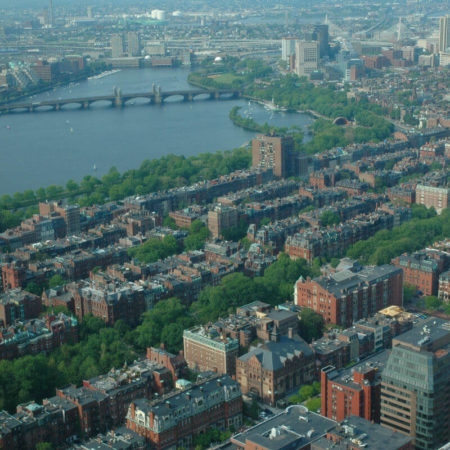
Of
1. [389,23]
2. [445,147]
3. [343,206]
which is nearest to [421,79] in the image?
[445,147]

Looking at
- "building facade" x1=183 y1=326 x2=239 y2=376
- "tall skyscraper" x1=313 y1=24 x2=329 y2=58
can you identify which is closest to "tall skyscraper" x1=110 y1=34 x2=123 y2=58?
"tall skyscraper" x1=313 y1=24 x2=329 y2=58

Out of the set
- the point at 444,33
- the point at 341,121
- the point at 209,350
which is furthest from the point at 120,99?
the point at 209,350

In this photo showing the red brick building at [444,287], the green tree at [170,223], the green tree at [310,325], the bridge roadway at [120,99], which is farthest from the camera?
the bridge roadway at [120,99]

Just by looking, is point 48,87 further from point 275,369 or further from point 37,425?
point 37,425

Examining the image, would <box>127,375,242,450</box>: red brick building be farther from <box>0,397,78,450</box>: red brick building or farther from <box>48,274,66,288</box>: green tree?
<box>48,274,66,288</box>: green tree

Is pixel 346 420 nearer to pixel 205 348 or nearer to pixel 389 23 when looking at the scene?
pixel 205 348

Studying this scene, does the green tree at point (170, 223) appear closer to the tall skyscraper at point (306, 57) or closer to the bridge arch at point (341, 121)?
the bridge arch at point (341, 121)

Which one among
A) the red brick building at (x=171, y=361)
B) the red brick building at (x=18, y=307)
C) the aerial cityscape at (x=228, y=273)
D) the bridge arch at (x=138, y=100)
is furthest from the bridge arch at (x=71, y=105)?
the red brick building at (x=171, y=361)
